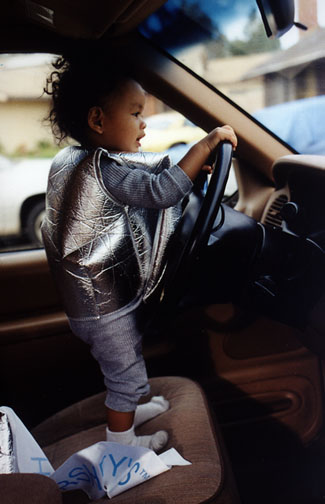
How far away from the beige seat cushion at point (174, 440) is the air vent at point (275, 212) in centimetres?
46

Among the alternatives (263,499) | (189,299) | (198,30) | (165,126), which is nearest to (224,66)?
(198,30)

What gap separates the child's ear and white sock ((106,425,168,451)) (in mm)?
666

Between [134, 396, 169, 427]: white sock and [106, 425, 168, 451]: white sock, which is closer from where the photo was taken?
[106, 425, 168, 451]: white sock

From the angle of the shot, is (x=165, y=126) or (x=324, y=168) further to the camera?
(x=165, y=126)

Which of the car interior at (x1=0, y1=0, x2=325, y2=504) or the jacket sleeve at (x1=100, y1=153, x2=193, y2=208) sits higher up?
the jacket sleeve at (x1=100, y1=153, x2=193, y2=208)

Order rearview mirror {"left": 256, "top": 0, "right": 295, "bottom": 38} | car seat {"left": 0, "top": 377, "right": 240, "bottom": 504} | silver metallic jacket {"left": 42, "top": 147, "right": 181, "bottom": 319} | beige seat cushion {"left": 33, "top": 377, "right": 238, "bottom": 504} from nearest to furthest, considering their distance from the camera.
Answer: car seat {"left": 0, "top": 377, "right": 240, "bottom": 504}, beige seat cushion {"left": 33, "top": 377, "right": 238, "bottom": 504}, rearview mirror {"left": 256, "top": 0, "right": 295, "bottom": 38}, silver metallic jacket {"left": 42, "top": 147, "right": 181, "bottom": 319}

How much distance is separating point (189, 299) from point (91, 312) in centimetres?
22

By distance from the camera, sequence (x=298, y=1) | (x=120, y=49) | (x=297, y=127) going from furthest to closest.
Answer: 1. (x=297, y=127)
2. (x=120, y=49)
3. (x=298, y=1)

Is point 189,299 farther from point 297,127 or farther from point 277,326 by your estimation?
point 297,127

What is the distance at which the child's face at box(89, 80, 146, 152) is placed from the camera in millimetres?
1220

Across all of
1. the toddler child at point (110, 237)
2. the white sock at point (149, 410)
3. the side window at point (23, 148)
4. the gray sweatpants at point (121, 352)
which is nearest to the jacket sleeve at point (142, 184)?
the toddler child at point (110, 237)

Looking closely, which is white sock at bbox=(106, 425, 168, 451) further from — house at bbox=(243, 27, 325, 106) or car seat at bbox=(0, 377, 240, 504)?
house at bbox=(243, 27, 325, 106)

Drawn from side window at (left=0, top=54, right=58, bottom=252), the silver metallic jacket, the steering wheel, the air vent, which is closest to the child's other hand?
the steering wheel

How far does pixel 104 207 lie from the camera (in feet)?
3.92
